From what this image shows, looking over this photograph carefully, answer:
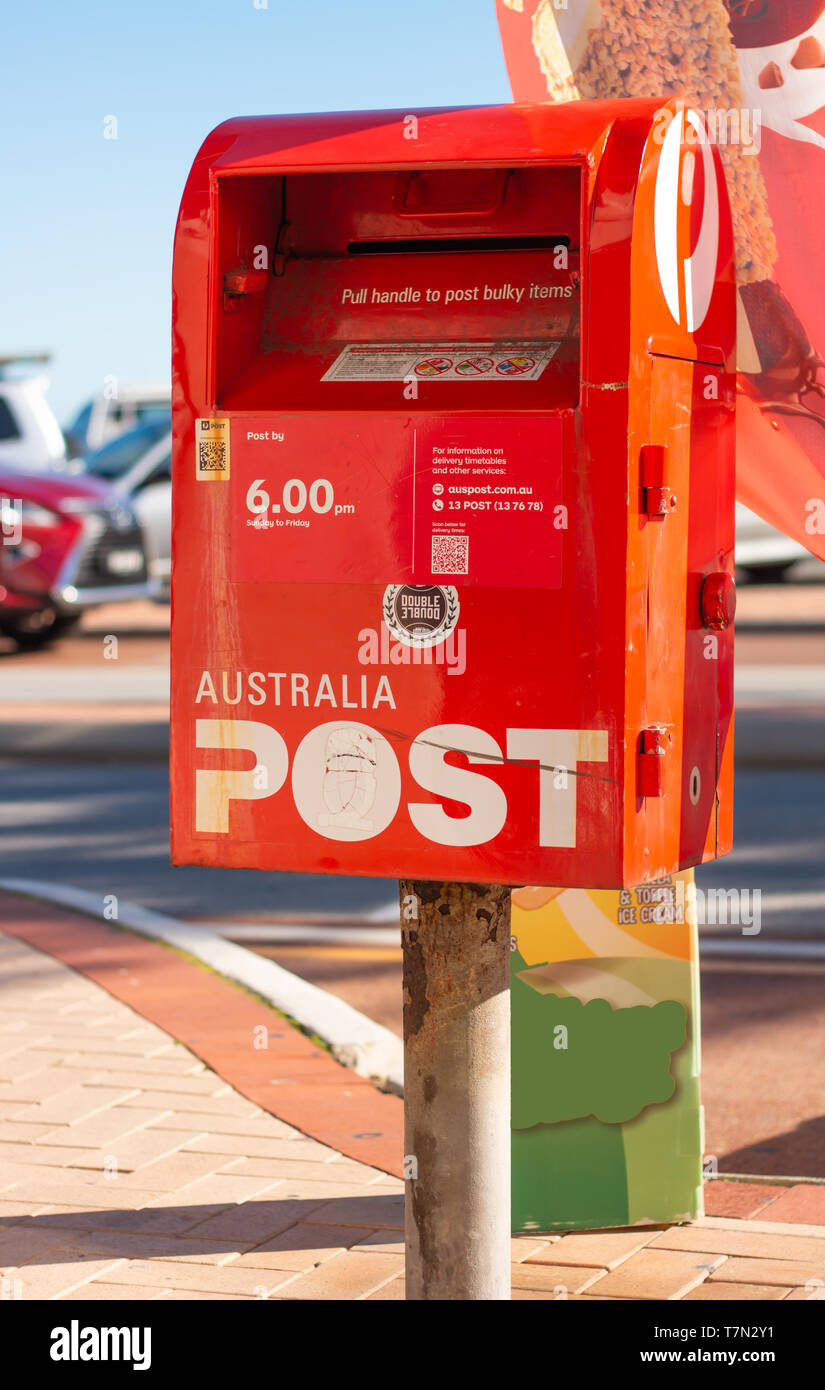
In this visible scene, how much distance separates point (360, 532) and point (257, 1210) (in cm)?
171

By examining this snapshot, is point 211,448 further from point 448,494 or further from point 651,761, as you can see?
point 651,761

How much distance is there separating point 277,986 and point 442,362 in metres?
3.39

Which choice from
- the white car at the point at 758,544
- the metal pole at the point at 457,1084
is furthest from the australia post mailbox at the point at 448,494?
the white car at the point at 758,544

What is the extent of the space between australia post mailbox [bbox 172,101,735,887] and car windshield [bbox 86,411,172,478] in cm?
1576

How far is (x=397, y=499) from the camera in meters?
2.69

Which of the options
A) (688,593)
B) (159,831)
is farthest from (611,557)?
(159,831)

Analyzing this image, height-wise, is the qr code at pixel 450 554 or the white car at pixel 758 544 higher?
the white car at pixel 758 544

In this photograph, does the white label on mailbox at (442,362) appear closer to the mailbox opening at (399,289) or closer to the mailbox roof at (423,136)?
the mailbox opening at (399,289)

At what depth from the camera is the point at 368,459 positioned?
2.71 metres

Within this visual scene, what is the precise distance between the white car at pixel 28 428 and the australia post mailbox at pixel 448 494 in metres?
15.1

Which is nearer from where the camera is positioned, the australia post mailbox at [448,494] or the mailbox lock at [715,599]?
the australia post mailbox at [448,494]

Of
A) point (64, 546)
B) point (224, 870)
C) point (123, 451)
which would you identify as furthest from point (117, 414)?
point (224, 870)

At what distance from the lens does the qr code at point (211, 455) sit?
2.80 metres

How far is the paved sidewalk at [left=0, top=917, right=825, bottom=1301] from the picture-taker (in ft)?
11.0
